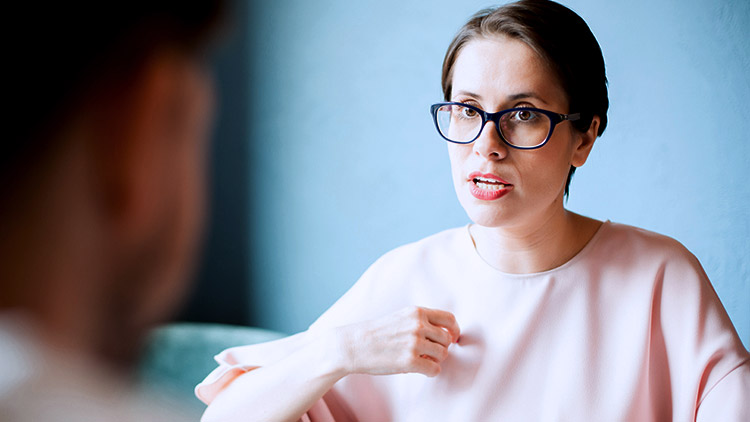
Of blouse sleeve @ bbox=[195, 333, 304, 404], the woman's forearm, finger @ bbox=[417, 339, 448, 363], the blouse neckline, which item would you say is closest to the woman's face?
the blouse neckline

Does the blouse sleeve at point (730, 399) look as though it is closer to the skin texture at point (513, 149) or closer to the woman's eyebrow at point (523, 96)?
the skin texture at point (513, 149)

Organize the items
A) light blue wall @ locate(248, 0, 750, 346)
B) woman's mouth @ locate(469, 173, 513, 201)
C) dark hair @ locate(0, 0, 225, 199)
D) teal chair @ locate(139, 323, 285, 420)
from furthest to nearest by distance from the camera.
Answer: teal chair @ locate(139, 323, 285, 420), light blue wall @ locate(248, 0, 750, 346), woman's mouth @ locate(469, 173, 513, 201), dark hair @ locate(0, 0, 225, 199)

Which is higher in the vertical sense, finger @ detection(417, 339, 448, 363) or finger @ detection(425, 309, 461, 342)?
finger @ detection(425, 309, 461, 342)

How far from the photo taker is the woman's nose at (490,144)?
1.22 m

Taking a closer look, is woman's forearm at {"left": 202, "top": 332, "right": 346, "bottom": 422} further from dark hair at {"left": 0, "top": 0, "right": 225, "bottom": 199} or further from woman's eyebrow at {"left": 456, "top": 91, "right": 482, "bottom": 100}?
dark hair at {"left": 0, "top": 0, "right": 225, "bottom": 199}

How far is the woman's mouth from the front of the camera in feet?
4.05

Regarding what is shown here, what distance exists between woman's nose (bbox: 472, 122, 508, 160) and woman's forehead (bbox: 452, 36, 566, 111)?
0.16 ft

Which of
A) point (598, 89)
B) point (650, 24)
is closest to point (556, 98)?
point (598, 89)

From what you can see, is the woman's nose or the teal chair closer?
the woman's nose

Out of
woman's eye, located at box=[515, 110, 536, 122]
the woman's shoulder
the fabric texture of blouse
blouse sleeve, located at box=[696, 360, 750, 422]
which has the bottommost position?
blouse sleeve, located at box=[696, 360, 750, 422]

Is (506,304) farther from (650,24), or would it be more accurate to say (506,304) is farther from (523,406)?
(650,24)

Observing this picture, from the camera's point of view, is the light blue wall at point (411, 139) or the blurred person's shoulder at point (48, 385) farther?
the light blue wall at point (411, 139)

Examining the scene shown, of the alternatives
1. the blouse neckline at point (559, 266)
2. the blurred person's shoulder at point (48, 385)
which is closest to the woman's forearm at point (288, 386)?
the blouse neckline at point (559, 266)

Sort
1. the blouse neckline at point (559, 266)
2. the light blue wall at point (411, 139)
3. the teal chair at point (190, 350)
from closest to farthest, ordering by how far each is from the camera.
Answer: the blouse neckline at point (559, 266) → the light blue wall at point (411, 139) → the teal chair at point (190, 350)
